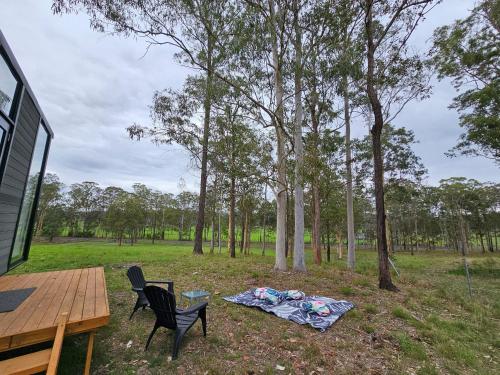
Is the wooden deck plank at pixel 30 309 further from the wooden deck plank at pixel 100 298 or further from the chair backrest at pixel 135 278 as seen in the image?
the chair backrest at pixel 135 278

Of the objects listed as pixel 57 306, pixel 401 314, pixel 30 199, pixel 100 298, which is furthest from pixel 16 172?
pixel 401 314

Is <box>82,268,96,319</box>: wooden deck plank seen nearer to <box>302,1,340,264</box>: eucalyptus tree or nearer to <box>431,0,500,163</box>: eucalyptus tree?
<box>302,1,340,264</box>: eucalyptus tree

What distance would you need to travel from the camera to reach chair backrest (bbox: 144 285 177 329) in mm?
2775

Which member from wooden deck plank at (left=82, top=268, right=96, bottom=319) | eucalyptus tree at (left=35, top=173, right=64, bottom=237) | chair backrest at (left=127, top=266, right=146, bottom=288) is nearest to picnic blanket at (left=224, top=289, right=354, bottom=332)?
chair backrest at (left=127, top=266, right=146, bottom=288)

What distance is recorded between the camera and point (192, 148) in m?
12.4

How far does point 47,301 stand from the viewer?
9.51 feet

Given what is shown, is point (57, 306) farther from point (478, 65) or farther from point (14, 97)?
point (478, 65)

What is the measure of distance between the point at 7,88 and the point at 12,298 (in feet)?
9.56

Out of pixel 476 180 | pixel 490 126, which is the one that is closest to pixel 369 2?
pixel 490 126

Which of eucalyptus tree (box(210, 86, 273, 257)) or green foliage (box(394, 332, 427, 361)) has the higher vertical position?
eucalyptus tree (box(210, 86, 273, 257))

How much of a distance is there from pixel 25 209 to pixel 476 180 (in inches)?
1417

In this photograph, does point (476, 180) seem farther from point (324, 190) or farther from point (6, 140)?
point (6, 140)

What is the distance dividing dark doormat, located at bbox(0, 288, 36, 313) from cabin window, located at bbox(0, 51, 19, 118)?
249cm

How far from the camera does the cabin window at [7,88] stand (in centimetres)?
328
